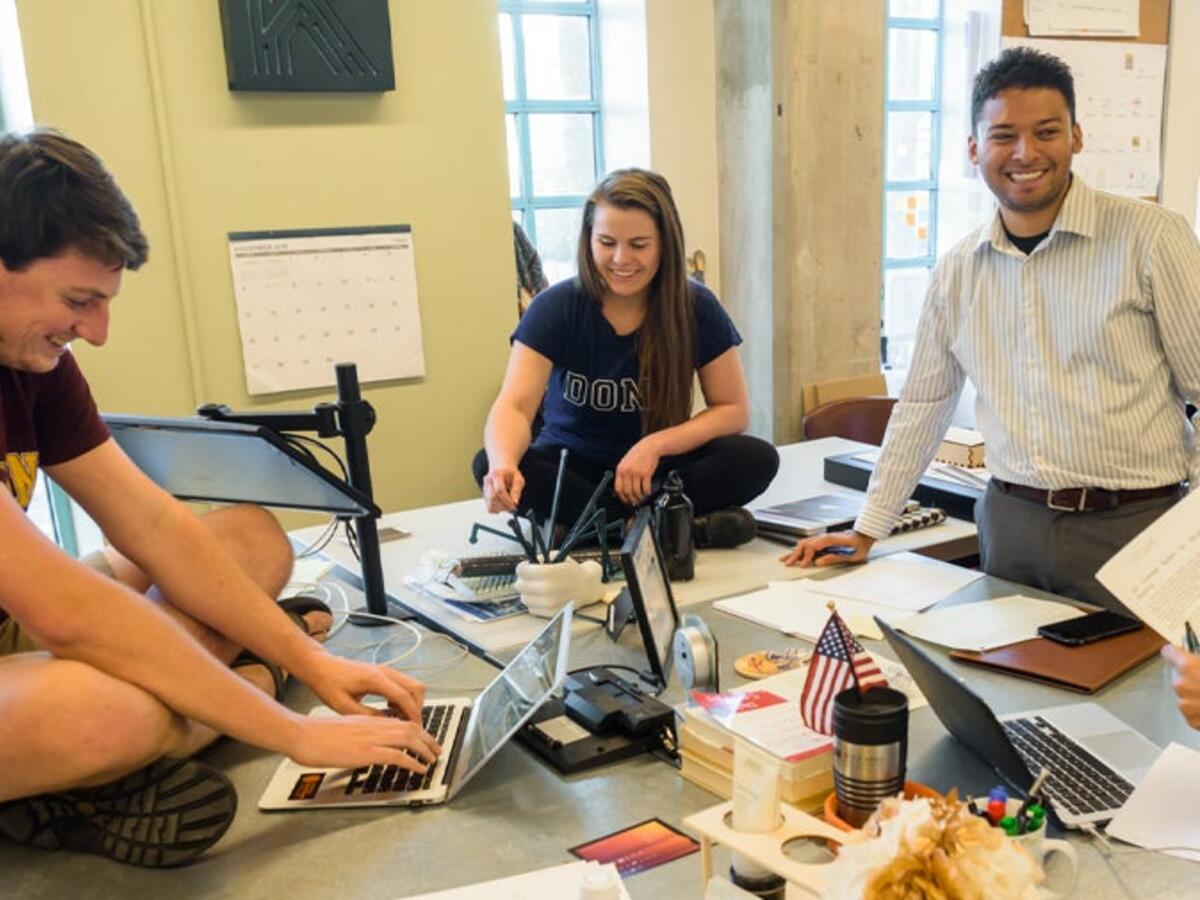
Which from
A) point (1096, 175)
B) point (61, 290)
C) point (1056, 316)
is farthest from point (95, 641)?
point (1096, 175)

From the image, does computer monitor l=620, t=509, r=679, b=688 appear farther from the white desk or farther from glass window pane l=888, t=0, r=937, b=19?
glass window pane l=888, t=0, r=937, b=19

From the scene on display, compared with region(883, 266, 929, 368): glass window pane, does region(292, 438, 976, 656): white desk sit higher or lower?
lower

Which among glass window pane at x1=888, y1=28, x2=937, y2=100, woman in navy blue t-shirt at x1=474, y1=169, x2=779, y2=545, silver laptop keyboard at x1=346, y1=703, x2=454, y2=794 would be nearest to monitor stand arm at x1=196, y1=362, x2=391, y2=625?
woman in navy blue t-shirt at x1=474, y1=169, x2=779, y2=545

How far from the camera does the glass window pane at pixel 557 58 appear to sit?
4.17m

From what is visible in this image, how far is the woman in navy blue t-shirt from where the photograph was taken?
Result: 2.42 m

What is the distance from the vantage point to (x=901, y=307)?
5055 millimetres

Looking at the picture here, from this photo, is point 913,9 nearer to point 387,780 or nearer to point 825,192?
point 825,192

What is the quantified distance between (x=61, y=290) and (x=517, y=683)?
2.64ft

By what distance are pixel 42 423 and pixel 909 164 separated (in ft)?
14.4

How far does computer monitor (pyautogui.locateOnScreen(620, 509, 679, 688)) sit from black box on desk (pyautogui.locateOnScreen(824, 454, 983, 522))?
1035 mm

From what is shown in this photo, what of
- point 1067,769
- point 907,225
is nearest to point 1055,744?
point 1067,769

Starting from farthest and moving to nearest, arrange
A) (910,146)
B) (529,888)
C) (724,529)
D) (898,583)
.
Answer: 1. (910,146)
2. (724,529)
3. (898,583)
4. (529,888)

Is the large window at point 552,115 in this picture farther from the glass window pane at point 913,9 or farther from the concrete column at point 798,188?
the glass window pane at point 913,9

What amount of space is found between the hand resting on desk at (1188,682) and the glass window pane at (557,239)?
3311mm
